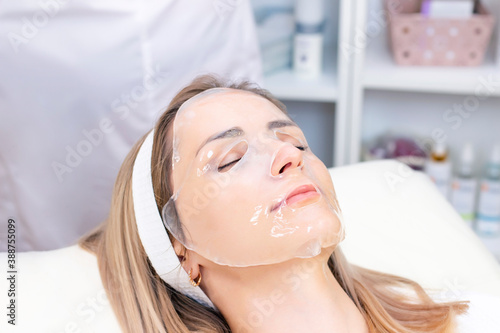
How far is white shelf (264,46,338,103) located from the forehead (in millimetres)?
792

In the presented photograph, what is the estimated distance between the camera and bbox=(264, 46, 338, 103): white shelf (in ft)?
5.72

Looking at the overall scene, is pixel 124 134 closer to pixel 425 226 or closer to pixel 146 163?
pixel 146 163

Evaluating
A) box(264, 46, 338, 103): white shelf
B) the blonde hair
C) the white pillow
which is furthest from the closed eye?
box(264, 46, 338, 103): white shelf

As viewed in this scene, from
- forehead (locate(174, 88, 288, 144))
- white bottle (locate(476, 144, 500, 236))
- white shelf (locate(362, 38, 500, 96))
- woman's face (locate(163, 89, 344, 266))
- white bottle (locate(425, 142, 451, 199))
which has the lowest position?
white bottle (locate(476, 144, 500, 236))

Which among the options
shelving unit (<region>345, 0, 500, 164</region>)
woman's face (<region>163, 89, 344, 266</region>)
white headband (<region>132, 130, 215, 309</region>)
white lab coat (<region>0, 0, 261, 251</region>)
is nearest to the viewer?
woman's face (<region>163, 89, 344, 266</region>)

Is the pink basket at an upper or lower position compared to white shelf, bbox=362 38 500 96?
upper

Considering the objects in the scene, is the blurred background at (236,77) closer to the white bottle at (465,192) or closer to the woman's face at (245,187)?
the white bottle at (465,192)

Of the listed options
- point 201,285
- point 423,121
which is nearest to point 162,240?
point 201,285

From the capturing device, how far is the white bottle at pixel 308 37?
67.9 inches

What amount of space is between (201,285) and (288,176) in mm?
246

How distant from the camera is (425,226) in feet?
4.25

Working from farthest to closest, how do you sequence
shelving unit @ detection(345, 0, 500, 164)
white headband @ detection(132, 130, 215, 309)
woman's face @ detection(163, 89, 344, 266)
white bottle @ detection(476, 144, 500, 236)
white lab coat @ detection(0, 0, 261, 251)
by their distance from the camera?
1. white bottle @ detection(476, 144, 500, 236)
2. shelving unit @ detection(345, 0, 500, 164)
3. white lab coat @ detection(0, 0, 261, 251)
4. white headband @ detection(132, 130, 215, 309)
5. woman's face @ detection(163, 89, 344, 266)

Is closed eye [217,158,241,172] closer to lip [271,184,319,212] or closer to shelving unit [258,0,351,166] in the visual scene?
lip [271,184,319,212]

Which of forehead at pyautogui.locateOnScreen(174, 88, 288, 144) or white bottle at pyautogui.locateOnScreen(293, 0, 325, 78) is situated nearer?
forehead at pyautogui.locateOnScreen(174, 88, 288, 144)
